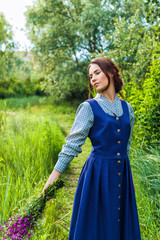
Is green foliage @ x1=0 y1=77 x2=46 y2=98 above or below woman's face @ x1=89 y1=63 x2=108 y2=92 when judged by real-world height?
above

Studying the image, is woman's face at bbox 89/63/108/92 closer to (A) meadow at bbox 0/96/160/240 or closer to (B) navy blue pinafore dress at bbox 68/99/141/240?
(B) navy blue pinafore dress at bbox 68/99/141/240

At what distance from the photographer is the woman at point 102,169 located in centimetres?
147

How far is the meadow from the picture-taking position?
216cm

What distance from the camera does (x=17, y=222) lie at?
1462mm

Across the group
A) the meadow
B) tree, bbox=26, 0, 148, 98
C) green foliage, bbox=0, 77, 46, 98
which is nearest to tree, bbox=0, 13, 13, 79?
green foliage, bbox=0, 77, 46, 98

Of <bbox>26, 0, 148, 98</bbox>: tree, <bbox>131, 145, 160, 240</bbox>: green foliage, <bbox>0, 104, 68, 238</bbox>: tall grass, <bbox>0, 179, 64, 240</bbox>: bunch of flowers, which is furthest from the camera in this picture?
<bbox>26, 0, 148, 98</bbox>: tree

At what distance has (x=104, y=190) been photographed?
1.49m

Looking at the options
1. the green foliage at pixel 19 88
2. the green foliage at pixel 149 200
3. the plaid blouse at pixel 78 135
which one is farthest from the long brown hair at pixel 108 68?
the green foliage at pixel 19 88

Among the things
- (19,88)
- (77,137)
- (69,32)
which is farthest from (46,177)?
(19,88)

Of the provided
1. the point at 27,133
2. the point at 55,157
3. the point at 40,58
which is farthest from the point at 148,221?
the point at 40,58

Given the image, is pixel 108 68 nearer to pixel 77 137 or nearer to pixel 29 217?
pixel 77 137

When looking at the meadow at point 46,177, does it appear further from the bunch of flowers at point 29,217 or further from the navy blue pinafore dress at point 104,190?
the navy blue pinafore dress at point 104,190

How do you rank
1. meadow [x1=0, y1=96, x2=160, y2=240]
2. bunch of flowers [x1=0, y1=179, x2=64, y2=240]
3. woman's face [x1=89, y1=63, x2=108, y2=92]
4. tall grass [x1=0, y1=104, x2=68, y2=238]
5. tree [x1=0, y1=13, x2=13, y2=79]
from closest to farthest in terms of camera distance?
1. bunch of flowers [x1=0, y1=179, x2=64, y2=240]
2. woman's face [x1=89, y1=63, x2=108, y2=92]
3. meadow [x1=0, y1=96, x2=160, y2=240]
4. tall grass [x1=0, y1=104, x2=68, y2=238]
5. tree [x1=0, y1=13, x2=13, y2=79]

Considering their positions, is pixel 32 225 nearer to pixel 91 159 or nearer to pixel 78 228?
pixel 78 228
